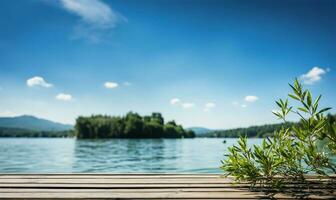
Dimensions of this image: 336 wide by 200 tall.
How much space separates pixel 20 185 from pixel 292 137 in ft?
13.0

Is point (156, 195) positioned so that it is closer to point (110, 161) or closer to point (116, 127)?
point (110, 161)

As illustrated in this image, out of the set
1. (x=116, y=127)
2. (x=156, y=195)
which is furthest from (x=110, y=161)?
(x=116, y=127)

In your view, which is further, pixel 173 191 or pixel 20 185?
pixel 20 185

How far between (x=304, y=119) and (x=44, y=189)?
3.56m

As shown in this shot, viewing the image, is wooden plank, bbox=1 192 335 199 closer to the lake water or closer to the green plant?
the green plant

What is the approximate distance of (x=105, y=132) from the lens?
395ft

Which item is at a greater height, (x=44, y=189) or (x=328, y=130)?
(x=328, y=130)

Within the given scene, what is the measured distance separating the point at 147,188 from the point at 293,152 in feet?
6.77

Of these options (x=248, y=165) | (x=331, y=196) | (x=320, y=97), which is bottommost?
(x=331, y=196)

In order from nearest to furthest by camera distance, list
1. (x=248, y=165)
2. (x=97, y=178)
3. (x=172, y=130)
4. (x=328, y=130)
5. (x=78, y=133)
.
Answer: (x=328, y=130) → (x=248, y=165) → (x=97, y=178) → (x=78, y=133) → (x=172, y=130)

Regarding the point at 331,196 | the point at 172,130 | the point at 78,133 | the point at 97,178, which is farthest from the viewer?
the point at 172,130

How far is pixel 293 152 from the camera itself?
4461 mm

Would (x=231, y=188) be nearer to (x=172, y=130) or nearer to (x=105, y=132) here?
(x=105, y=132)

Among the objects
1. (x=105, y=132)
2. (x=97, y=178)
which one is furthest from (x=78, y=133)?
(x=97, y=178)
